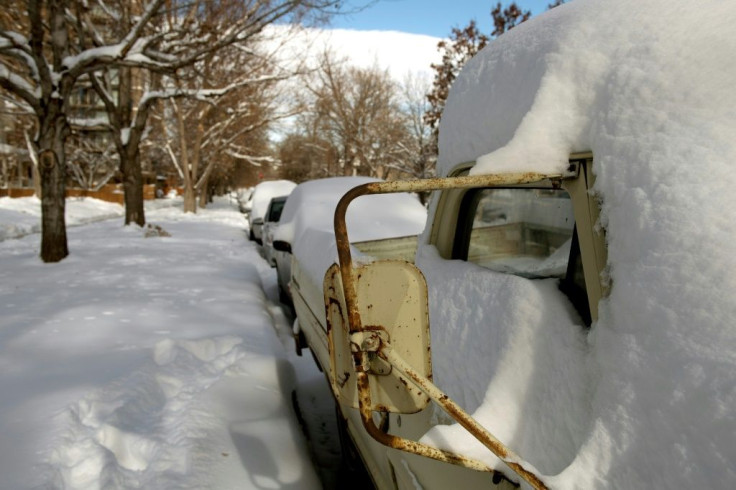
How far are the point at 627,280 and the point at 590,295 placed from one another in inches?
6.1

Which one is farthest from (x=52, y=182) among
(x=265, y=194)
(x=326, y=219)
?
(x=265, y=194)

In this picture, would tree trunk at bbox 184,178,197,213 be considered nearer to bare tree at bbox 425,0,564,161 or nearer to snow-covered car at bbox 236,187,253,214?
snow-covered car at bbox 236,187,253,214

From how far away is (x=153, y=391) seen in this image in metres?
3.41

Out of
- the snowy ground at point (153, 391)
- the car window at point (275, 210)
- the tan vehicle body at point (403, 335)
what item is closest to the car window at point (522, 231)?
the tan vehicle body at point (403, 335)

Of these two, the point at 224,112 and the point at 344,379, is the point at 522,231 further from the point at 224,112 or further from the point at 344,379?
the point at 224,112

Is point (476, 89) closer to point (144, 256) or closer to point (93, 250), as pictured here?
point (144, 256)

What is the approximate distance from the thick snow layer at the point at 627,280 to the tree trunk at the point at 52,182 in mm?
9170

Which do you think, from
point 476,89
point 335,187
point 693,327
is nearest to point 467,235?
point 476,89

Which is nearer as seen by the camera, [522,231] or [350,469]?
[522,231]

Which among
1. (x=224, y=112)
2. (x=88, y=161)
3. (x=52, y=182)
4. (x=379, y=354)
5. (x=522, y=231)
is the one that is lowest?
(x=379, y=354)

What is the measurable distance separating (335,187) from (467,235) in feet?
16.3

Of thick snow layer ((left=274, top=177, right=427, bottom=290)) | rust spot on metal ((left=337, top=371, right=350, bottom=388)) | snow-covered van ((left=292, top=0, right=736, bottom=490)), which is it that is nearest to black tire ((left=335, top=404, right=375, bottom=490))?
snow-covered van ((left=292, top=0, right=736, bottom=490))

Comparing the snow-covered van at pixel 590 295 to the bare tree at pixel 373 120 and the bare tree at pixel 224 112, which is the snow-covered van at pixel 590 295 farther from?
the bare tree at pixel 373 120

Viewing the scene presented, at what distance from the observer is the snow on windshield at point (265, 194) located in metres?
15.2
